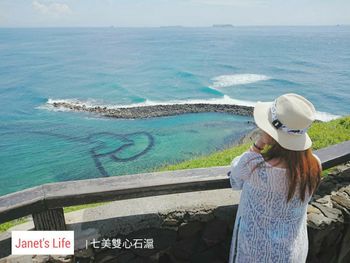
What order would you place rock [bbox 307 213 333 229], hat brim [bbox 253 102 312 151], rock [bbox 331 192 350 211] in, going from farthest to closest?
1. rock [bbox 331 192 350 211]
2. rock [bbox 307 213 333 229]
3. hat brim [bbox 253 102 312 151]

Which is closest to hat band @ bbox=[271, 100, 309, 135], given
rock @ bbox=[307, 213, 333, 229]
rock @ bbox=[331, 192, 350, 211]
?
rock @ bbox=[307, 213, 333, 229]

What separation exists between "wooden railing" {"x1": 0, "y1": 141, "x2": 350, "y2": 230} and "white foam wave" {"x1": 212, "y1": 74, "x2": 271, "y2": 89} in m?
55.5

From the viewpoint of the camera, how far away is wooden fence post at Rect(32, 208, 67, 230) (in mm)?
2691

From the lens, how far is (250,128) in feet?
112

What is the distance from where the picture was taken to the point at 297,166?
2346 millimetres

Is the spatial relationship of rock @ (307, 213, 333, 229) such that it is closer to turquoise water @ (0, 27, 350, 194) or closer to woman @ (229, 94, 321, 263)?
woman @ (229, 94, 321, 263)

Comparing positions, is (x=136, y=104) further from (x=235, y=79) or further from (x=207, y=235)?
(x=207, y=235)

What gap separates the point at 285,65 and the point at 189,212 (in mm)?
85950

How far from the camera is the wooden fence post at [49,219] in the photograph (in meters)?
2.69

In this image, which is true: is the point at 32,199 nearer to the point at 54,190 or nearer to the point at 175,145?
the point at 54,190

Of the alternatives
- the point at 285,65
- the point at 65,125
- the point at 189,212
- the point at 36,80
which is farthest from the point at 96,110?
the point at 285,65

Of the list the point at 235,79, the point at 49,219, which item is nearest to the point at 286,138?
the point at 49,219

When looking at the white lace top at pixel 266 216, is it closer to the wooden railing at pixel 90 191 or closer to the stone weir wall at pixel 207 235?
the wooden railing at pixel 90 191

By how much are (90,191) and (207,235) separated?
1.34 metres
